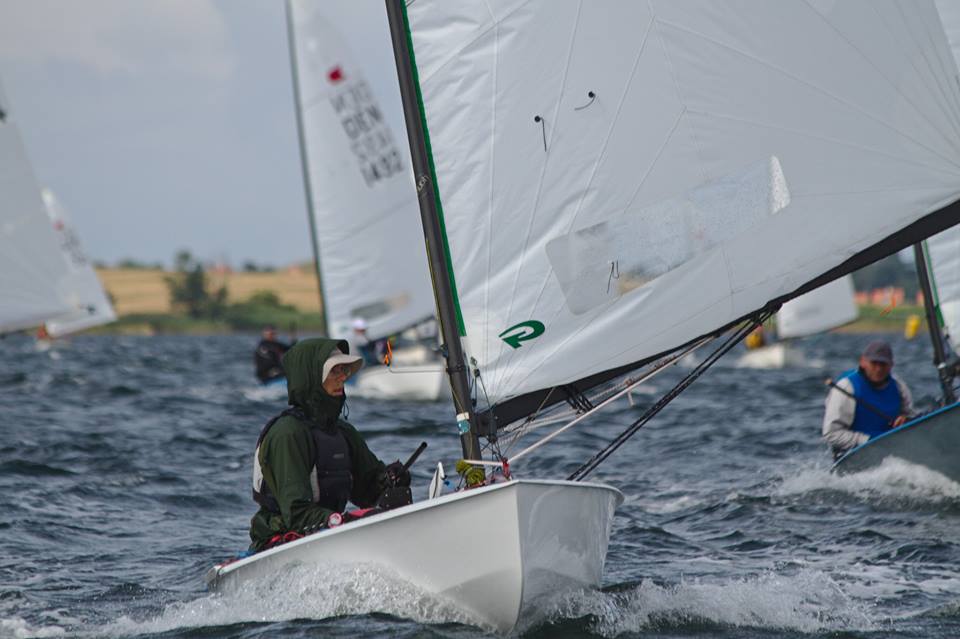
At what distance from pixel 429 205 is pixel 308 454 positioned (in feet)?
4.00

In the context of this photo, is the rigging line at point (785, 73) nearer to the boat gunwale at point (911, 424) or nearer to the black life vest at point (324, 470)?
the black life vest at point (324, 470)

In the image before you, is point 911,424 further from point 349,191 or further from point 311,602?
point 349,191

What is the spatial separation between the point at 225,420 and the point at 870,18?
39.5ft

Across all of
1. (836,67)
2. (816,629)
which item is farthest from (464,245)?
(816,629)

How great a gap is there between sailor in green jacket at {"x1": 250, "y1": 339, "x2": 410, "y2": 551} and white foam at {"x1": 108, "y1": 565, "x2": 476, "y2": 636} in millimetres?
211

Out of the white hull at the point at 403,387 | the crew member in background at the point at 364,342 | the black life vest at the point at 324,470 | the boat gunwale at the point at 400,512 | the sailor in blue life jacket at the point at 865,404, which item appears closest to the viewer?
the boat gunwale at the point at 400,512

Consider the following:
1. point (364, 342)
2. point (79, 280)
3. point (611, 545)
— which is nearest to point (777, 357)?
point (364, 342)

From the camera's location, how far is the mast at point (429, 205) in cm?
562

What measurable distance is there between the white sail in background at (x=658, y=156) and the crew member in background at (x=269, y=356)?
41.3 ft

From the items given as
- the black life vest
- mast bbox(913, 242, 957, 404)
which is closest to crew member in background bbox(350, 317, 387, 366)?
mast bbox(913, 242, 957, 404)

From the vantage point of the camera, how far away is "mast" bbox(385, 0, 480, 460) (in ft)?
18.4

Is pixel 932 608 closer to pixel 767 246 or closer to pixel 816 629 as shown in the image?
pixel 816 629

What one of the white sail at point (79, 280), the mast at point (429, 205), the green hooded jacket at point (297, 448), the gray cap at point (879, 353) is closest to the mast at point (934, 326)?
the gray cap at point (879, 353)

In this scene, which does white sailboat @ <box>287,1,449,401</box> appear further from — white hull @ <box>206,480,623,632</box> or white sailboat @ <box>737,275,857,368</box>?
white hull @ <box>206,480,623,632</box>
